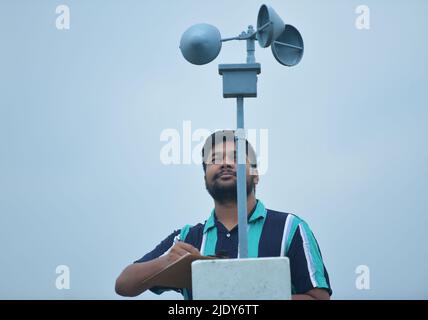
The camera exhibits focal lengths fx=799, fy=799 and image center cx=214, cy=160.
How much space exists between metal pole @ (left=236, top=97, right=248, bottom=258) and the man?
30.4 inches

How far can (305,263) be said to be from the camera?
22.5ft

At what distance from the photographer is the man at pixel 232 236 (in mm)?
6777

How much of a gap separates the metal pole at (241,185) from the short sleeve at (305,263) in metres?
0.98

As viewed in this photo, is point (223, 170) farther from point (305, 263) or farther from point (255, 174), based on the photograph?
point (305, 263)

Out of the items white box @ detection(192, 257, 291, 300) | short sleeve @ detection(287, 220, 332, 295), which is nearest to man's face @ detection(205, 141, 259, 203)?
short sleeve @ detection(287, 220, 332, 295)

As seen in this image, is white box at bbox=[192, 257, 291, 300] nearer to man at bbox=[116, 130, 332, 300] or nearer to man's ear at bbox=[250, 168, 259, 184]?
man at bbox=[116, 130, 332, 300]

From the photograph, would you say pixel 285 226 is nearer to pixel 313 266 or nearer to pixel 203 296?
pixel 313 266

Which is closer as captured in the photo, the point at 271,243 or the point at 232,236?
the point at 271,243

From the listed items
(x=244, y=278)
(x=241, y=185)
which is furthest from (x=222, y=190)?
(x=244, y=278)

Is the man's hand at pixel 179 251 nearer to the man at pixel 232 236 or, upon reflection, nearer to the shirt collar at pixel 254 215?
the man at pixel 232 236

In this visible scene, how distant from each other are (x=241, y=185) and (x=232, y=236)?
1460 mm

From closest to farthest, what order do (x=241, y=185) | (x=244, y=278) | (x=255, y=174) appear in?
(x=244, y=278), (x=241, y=185), (x=255, y=174)

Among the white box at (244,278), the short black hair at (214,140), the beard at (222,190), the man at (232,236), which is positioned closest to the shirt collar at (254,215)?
the man at (232,236)
